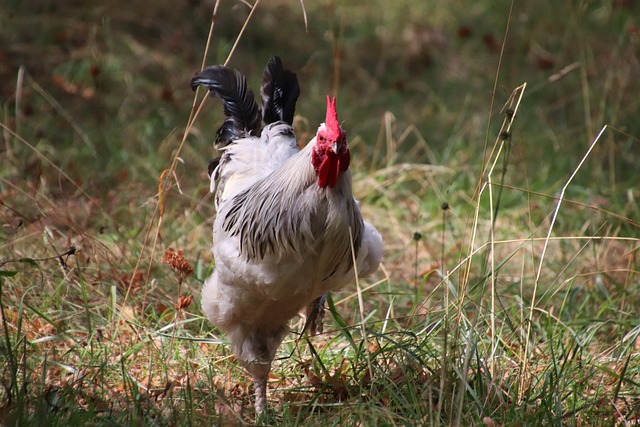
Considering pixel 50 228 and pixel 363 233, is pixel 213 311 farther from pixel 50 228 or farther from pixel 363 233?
pixel 50 228

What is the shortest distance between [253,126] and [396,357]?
154 cm

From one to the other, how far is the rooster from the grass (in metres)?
0.22

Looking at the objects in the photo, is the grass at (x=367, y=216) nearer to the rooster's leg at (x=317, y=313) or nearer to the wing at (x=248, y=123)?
the rooster's leg at (x=317, y=313)

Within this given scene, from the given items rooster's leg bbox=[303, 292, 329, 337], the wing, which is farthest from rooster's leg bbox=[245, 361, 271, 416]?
the wing

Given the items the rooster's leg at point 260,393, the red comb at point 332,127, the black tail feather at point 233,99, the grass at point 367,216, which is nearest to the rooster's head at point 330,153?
the red comb at point 332,127

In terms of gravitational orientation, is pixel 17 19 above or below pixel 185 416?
above

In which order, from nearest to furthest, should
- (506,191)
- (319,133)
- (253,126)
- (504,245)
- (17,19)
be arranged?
(319,133) → (253,126) → (504,245) → (506,191) → (17,19)

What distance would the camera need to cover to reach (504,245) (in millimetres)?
5211

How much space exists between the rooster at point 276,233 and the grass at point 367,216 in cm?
22

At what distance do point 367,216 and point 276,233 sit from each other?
253 cm

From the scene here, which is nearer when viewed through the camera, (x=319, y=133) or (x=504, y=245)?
(x=319, y=133)

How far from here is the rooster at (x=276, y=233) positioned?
2.96m

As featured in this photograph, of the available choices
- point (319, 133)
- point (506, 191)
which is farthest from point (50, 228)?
point (506, 191)

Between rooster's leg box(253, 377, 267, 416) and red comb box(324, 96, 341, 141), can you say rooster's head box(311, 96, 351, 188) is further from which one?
rooster's leg box(253, 377, 267, 416)
